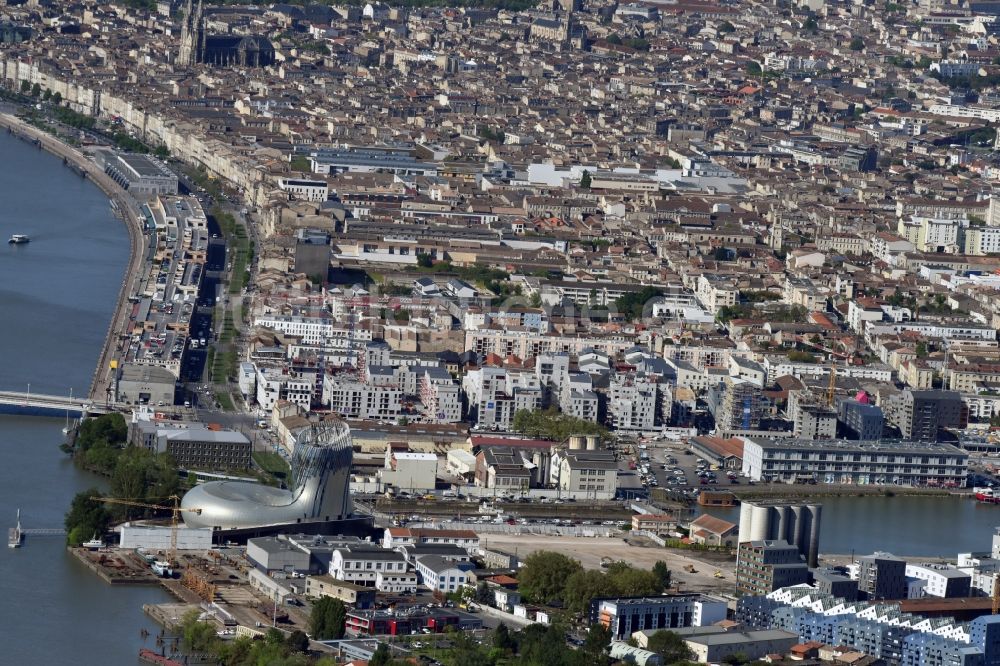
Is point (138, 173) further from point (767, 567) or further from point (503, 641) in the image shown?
point (503, 641)

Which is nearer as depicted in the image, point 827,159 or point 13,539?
point 13,539

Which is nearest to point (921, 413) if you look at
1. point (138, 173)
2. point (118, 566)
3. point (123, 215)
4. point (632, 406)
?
point (632, 406)

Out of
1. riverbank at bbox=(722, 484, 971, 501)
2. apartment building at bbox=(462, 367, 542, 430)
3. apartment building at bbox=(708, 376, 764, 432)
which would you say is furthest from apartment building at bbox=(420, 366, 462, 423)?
riverbank at bbox=(722, 484, 971, 501)

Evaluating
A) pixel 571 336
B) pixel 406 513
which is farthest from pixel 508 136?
pixel 406 513

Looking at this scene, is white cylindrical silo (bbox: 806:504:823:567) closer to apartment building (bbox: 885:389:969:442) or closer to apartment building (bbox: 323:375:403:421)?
apartment building (bbox: 885:389:969:442)

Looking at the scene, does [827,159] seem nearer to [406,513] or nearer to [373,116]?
[373,116]
